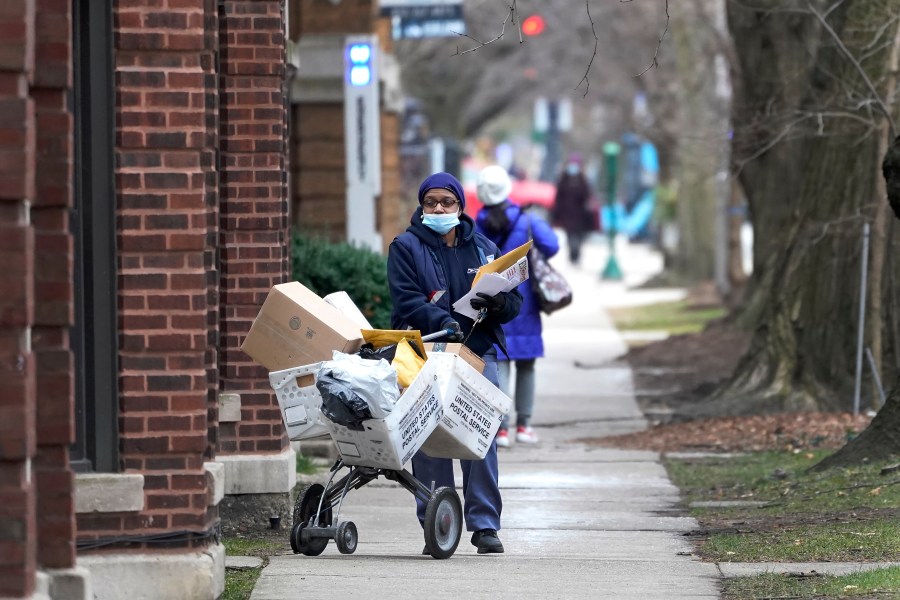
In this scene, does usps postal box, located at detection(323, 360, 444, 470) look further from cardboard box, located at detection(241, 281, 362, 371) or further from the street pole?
the street pole

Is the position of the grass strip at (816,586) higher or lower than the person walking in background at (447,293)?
lower

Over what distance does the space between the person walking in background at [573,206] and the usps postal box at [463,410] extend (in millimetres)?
28157

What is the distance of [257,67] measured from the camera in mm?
9133

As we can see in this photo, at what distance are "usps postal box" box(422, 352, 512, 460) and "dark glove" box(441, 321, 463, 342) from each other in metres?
0.16

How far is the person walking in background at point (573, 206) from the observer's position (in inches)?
1425

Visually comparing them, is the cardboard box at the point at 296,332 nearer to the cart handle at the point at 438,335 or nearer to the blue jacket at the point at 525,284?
the cart handle at the point at 438,335

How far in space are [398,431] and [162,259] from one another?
1202mm

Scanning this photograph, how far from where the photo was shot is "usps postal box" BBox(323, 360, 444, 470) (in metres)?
7.25

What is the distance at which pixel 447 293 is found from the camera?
814cm

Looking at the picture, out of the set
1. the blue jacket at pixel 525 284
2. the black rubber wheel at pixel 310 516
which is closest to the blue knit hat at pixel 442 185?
the black rubber wheel at pixel 310 516

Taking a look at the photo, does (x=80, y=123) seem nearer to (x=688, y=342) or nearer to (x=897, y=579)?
(x=897, y=579)

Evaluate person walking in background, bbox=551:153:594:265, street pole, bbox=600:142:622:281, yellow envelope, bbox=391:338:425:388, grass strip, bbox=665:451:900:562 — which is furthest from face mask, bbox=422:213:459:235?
person walking in background, bbox=551:153:594:265

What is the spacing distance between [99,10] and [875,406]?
8.04m

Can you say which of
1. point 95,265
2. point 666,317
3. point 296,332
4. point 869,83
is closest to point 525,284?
point 869,83
